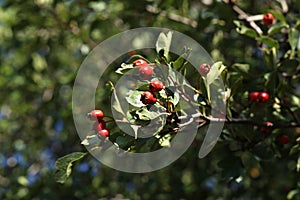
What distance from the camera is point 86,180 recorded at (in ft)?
12.1

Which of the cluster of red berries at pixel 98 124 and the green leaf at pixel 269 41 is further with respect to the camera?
the green leaf at pixel 269 41

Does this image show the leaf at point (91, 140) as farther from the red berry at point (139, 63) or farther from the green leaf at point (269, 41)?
the green leaf at point (269, 41)

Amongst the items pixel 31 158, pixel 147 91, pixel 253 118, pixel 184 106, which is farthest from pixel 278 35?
pixel 31 158

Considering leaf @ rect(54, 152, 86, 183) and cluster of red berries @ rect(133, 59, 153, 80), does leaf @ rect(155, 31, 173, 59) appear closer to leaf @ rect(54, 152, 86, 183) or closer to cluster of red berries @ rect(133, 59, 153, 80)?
cluster of red berries @ rect(133, 59, 153, 80)

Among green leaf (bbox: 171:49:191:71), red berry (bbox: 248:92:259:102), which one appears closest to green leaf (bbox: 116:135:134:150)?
Answer: green leaf (bbox: 171:49:191:71)

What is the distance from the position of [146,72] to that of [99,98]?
1.51 m

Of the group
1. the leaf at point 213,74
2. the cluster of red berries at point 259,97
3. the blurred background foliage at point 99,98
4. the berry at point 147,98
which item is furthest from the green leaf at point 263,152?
the berry at point 147,98

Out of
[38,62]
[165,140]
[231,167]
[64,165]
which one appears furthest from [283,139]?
[38,62]

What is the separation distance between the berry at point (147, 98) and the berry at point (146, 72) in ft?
0.23

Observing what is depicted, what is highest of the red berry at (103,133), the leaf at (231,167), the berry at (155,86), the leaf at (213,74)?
the berry at (155,86)

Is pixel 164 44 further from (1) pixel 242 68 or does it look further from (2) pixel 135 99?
(1) pixel 242 68

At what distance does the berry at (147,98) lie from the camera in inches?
73.7

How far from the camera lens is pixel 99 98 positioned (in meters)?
3.40

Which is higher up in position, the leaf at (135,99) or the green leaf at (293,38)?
the leaf at (135,99)
